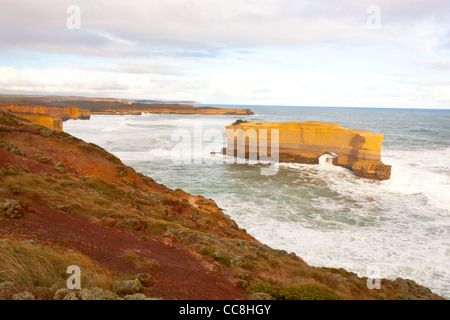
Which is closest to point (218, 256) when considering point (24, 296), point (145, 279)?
point (145, 279)

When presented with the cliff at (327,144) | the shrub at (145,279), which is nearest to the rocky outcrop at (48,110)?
the cliff at (327,144)

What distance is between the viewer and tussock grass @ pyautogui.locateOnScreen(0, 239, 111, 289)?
5461 millimetres

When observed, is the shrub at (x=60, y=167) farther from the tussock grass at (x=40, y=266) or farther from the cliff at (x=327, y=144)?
the cliff at (x=327, y=144)

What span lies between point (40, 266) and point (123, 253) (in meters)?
2.21

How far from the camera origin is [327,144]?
36.2 metres

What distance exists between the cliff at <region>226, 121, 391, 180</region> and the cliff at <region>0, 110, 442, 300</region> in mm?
23435

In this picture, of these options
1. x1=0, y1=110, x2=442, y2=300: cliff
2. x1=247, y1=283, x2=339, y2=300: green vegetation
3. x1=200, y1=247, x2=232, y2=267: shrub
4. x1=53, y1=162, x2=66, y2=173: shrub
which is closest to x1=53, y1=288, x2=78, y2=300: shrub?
x1=0, y1=110, x2=442, y2=300: cliff

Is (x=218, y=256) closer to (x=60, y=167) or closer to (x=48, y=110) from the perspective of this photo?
(x=60, y=167)

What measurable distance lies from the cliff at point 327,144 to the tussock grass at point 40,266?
30.4 meters

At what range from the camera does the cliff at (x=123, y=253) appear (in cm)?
581

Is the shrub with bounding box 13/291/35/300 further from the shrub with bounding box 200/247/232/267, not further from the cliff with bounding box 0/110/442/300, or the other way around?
the shrub with bounding box 200/247/232/267

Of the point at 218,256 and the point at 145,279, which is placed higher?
the point at 145,279

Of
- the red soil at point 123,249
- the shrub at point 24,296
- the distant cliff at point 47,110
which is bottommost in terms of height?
the red soil at point 123,249

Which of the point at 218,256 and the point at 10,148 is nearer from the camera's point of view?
the point at 218,256
